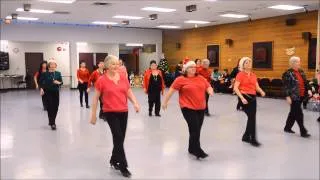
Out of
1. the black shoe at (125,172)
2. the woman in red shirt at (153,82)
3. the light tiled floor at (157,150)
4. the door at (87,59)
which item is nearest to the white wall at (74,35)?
the door at (87,59)

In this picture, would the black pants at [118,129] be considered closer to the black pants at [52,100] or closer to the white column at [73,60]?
the black pants at [52,100]

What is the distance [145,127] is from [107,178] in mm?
3340

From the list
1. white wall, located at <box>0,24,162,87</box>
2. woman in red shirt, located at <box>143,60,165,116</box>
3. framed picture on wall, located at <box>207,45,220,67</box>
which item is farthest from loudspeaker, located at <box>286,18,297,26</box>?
white wall, located at <box>0,24,162,87</box>

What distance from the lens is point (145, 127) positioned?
7.49 m

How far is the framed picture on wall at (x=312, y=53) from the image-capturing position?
42.2 ft

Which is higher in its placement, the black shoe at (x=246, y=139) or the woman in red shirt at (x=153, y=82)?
the woman in red shirt at (x=153, y=82)

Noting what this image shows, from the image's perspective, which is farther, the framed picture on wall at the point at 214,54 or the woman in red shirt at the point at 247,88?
the framed picture on wall at the point at 214,54

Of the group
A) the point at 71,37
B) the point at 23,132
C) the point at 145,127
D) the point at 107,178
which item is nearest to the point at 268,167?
the point at 107,178

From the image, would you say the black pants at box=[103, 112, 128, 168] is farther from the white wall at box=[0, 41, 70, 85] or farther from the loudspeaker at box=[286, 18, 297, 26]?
the white wall at box=[0, 41, 70, 85]

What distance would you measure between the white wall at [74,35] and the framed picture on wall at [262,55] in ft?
23.8

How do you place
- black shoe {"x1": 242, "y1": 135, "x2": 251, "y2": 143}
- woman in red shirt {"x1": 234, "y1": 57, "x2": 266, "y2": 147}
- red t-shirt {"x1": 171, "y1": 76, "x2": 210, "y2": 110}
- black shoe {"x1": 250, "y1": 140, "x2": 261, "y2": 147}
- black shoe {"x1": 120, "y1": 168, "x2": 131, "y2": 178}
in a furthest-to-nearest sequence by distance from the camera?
black shoe {"x1": 242, "y1": 135, "x2": 251, "y2": 143} → black shoe {"x1": 250, "y1": 140, "x2": 261, "y2": 147} → woman in red shirt {"x1": 234, "y1": 57, "x2": 266, "y2": 147} → red t-shirt {"x1": 171, "y1": 76, "x2": 210, "y2": 110} → black shoe {"x1": 120, "y1": 168, "x2": 131, "y2": 178}

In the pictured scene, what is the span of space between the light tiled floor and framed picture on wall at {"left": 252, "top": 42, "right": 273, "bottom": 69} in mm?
6611

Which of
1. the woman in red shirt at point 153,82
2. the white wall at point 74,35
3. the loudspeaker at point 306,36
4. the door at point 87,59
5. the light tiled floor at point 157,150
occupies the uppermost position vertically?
the white wall at point 74,35

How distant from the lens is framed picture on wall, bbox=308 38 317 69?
42.2 ft
